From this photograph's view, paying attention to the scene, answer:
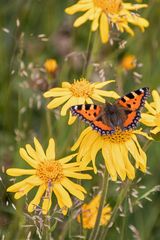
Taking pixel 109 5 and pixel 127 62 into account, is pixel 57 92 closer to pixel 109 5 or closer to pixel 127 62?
pixel 109 5

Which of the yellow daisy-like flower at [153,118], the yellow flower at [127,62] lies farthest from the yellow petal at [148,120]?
the yellow flower at [127,62]

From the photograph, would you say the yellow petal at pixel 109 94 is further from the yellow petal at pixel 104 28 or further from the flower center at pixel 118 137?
the yellow petal at pixel 104 28

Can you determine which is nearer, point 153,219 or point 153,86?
point 153,219

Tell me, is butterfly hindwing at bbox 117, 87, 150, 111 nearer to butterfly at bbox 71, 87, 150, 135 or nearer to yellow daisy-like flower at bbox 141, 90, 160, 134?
butterfly at bbox 71, 87, 150, 135

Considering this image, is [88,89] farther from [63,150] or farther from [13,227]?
[13,227]

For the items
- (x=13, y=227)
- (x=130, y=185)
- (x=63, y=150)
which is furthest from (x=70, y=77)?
(x=130, y=185)

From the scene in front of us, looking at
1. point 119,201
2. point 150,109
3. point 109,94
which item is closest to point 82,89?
point 109,94
